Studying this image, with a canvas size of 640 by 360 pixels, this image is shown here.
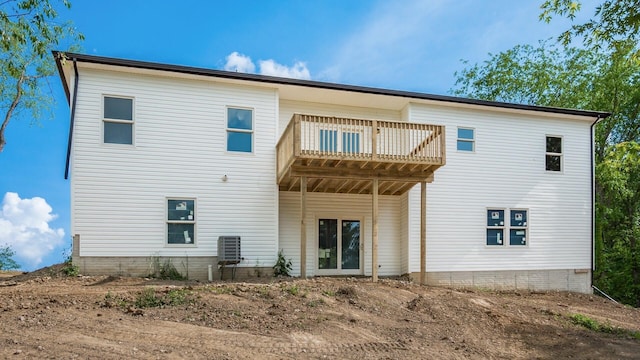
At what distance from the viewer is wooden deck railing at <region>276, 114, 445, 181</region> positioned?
1148 cm

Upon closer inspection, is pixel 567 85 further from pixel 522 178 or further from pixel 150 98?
pixel 150 98

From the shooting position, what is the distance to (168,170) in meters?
12.5

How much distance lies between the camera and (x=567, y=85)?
2358 cm

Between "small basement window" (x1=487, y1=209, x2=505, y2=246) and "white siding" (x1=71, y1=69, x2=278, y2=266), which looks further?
"small basement window" (x1=487, y1=209, x2=505, y2=246)

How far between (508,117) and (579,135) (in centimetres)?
284

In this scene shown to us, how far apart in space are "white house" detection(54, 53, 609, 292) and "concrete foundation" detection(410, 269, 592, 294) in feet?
0.15

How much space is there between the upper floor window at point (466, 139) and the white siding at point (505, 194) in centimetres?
16

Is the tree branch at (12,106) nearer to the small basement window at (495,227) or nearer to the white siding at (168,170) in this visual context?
the white siding at (168,170)

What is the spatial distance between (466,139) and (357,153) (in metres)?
4.83

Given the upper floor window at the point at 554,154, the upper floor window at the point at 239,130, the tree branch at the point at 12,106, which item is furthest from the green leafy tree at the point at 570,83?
the tree branch at the point at 12,106

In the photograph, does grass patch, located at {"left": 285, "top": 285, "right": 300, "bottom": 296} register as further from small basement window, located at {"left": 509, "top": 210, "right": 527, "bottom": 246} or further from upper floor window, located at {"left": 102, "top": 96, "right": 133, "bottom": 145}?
small basement window, located at {"left": 509, "top": 210, "right": 527, "bottom": 246}

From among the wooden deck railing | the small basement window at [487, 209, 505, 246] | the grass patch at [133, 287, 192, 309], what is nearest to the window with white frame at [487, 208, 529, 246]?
the small basement window at [487, 209, 505, 246]

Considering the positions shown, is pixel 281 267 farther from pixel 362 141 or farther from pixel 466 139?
pixel 466 139

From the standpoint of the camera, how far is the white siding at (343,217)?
1388cm
